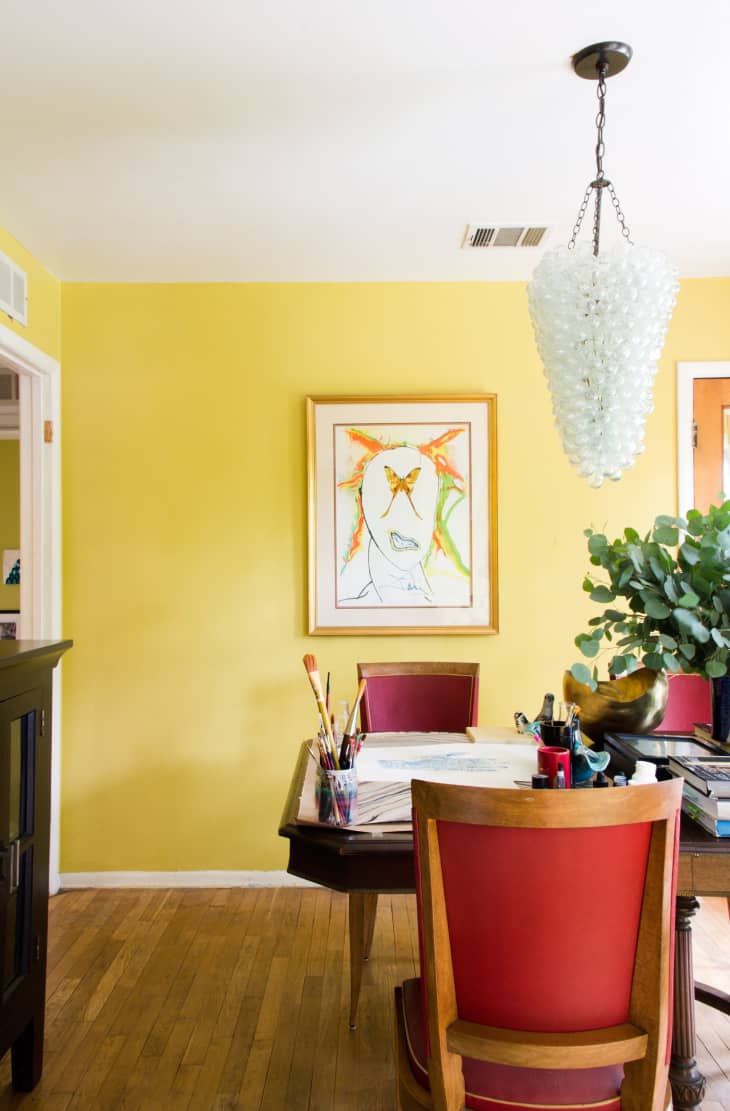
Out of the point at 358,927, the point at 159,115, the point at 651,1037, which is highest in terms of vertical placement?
the point at 159,115

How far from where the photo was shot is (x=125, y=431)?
333 centimetres

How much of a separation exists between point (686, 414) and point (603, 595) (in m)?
1.60

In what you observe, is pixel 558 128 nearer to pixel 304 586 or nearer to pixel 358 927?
pixel 304 586

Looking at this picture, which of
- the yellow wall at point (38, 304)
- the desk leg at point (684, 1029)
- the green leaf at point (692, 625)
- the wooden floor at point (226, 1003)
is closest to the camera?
the desk leg at point (684, 1029)

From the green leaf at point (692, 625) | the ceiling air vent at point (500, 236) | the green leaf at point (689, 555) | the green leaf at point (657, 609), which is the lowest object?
the green leaf at point (692, 625)

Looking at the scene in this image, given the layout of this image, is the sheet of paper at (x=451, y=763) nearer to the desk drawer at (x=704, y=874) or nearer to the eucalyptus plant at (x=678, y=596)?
the eucalyptus plant at (x=678, y=596)

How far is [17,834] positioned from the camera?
1.92m

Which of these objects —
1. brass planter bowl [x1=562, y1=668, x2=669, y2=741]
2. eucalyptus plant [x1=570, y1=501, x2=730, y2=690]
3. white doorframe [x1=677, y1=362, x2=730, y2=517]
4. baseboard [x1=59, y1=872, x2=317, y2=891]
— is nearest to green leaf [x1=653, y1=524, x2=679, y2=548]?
eucalyptus plant [x1=570, y1=501, x2=730, y2=690]

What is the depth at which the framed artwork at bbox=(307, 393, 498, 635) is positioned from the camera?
3.29 m

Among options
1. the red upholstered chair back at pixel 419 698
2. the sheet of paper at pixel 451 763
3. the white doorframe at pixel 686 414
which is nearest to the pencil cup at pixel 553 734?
the sheet of paper at pixel 451 763

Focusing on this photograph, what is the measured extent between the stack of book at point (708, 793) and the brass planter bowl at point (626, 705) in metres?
0.30

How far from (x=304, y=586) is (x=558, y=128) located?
6.32 feet

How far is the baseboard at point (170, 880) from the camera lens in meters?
3.27

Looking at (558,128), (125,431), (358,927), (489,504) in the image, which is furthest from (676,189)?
(358,927)
